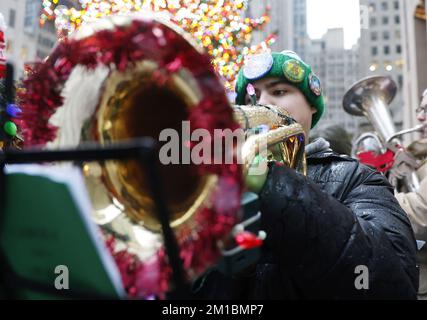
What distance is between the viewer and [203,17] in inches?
332

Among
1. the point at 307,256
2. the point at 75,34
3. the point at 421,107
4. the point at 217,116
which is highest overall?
the point at 421,107

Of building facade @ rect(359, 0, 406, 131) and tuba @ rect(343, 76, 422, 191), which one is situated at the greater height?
building facade @ rect(359, 0, 406, 131)

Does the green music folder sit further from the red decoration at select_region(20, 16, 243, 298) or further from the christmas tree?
the christmas tree

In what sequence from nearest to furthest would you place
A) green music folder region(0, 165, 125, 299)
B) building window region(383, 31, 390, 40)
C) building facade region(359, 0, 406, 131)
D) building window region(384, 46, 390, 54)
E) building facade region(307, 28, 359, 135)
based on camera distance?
green music folder region(0, 165, 125, 299)
building facade region(359, 0, 406, 131)
building window region(384, 46, 390, 54)
building window region(383, 31, 390, 40)
building facade region(307, 28, 359, 135)

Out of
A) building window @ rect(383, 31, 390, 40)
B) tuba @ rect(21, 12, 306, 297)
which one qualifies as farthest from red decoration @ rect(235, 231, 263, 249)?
building window @ rect(383, 31, 390, 40)

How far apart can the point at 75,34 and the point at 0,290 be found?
532mm

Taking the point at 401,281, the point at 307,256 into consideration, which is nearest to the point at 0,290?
the point at 307,256

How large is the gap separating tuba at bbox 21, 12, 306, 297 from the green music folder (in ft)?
0.31

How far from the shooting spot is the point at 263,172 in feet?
3.57

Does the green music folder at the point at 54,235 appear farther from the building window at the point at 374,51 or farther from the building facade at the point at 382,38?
the building window at the point at 374,51

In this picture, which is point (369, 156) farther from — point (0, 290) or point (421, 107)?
point (0, 290)

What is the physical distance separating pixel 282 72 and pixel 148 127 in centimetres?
122

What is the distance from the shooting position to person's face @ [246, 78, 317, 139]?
2084 millimetres

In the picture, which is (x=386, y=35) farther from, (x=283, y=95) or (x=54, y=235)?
(x=54, y=235)
